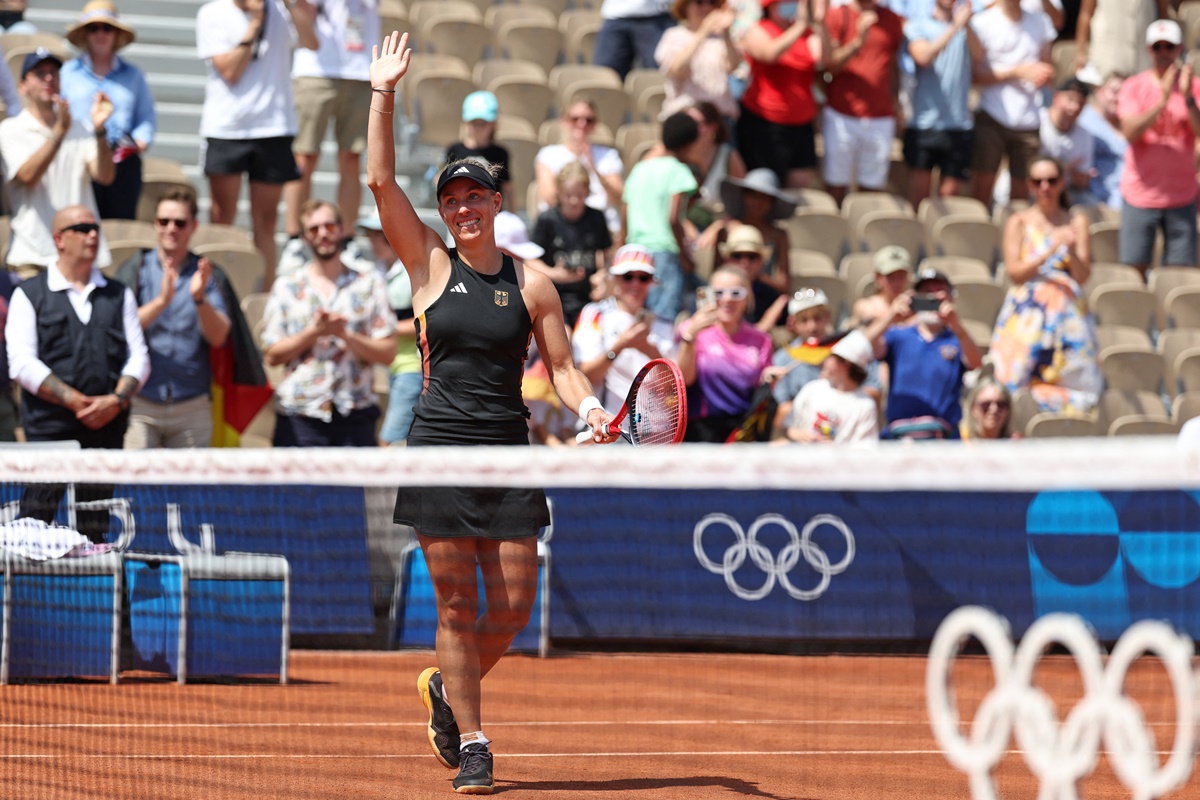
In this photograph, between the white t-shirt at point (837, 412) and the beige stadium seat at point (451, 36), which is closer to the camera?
the white t-shirt at point (837, 412)

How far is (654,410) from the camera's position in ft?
21.5

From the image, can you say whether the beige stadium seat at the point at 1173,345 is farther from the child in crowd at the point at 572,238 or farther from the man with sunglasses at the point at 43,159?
the man with sunglasses at the point at 43,159

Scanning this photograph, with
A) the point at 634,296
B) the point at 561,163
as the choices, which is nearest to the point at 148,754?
the point at 634,296

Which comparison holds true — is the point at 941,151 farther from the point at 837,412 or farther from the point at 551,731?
the point at 551,731

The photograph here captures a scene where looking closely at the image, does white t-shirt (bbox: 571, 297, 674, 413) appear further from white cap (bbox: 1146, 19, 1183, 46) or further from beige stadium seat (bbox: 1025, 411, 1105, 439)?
white cap (bbox: 1146, 19, 1183, 46)

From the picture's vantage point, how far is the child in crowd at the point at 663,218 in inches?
434

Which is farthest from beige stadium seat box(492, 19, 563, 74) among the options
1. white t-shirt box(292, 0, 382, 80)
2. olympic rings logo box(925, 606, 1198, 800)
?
olympic rings logo box(925, 606, 1198, 800)

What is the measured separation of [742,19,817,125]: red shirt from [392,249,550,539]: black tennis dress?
6.92 metres

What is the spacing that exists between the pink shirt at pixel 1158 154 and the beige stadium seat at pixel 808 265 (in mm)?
2369

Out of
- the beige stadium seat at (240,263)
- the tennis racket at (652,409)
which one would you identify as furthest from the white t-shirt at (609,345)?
the tennis racket at (652,409)

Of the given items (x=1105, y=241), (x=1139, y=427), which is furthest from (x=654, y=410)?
(x=1105, y=241)

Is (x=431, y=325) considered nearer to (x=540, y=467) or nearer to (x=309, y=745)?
(x=540, y=467)

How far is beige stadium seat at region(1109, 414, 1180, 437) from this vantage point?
38.7 feet

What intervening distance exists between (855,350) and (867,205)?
3.54 metres
